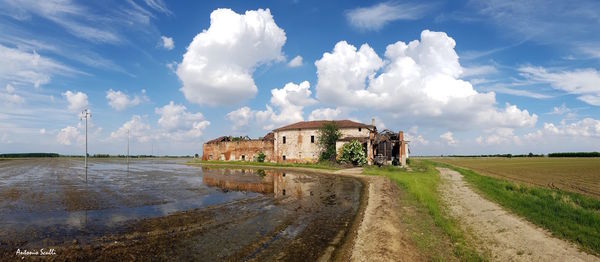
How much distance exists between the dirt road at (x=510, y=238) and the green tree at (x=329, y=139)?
29.0m

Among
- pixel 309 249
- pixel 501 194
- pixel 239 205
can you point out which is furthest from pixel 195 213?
pixel 501 194

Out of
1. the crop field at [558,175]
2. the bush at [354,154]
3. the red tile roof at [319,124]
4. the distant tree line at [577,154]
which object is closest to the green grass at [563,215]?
the crop field at [558,175]

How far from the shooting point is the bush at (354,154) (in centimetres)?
3866

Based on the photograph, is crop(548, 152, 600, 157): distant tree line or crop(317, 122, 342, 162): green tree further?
crop(548, 152, 600, 157): distant tree line

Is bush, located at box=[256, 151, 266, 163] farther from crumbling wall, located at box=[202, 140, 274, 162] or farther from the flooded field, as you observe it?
the flooded field

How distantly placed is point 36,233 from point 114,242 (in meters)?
2.75

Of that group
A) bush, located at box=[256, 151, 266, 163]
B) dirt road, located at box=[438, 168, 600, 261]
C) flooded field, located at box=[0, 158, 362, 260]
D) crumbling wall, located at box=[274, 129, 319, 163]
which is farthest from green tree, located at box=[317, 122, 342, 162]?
dirt road, located at box=[438, 168, 600, 261]

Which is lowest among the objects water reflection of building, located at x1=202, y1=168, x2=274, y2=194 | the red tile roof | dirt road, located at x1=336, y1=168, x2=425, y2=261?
water reflection of building, located at x1=202, y1=168, x2=274, y2=194

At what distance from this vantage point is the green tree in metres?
42.0

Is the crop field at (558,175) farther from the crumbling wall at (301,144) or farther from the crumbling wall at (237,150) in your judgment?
the crumbling wall at (237,150)

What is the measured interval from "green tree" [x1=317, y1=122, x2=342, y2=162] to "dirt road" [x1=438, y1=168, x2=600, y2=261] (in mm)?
28981

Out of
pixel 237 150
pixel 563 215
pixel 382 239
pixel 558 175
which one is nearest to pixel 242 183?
pixel 382 239

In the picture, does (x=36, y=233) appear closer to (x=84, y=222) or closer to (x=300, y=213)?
(x=84, y=222)

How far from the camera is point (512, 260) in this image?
22.8 feet
